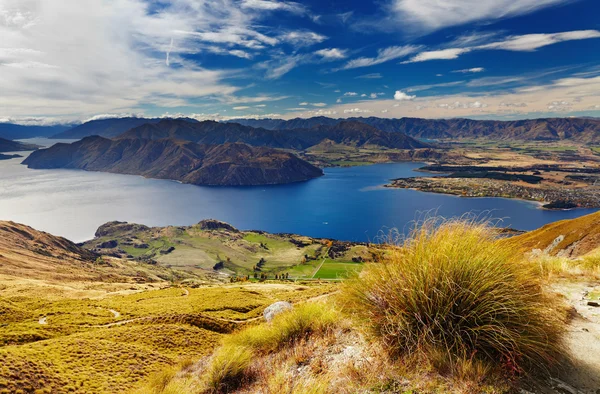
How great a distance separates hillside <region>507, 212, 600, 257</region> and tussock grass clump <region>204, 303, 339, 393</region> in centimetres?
2914

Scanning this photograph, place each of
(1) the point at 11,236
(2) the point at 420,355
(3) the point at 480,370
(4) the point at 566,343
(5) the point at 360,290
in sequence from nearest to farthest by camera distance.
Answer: (3) the point at 480,370 < (2) the point at 420,355 < (4) the point at 566,343 < (5) the point at 360,290 < (1) the point at 11,236

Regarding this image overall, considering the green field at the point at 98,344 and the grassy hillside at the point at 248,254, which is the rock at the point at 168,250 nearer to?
the grassy hillside at the point at 248,254

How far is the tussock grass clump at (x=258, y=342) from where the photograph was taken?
22.5ft

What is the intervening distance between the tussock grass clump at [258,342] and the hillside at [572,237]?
29.1m

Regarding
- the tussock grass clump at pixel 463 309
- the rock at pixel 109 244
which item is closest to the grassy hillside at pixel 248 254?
the rock at pixel 109 244

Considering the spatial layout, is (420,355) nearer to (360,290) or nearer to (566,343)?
(360,290)

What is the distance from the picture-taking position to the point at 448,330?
526 cm

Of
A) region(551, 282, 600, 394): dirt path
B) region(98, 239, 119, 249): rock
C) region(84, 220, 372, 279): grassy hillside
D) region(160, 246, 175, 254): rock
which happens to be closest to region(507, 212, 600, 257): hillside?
region(551, 282, 600, 394): dirt path

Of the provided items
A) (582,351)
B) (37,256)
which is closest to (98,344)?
(582,351)

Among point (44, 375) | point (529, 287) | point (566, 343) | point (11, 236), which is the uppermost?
point (529, 287)

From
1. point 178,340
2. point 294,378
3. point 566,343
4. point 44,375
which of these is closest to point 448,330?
point 566,343

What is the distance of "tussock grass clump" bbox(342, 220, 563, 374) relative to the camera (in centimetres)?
493

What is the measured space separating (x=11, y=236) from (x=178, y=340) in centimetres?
13487

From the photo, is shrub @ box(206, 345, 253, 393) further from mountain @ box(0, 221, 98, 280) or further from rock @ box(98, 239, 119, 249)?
rock @ box(98, 239, 119, 249)
